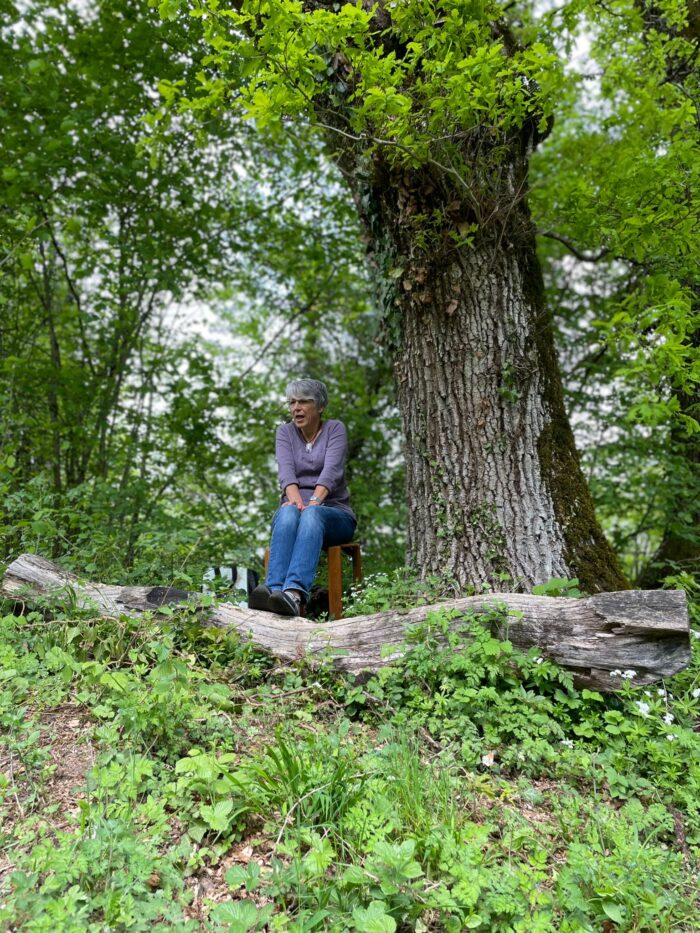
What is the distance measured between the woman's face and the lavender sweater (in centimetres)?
9

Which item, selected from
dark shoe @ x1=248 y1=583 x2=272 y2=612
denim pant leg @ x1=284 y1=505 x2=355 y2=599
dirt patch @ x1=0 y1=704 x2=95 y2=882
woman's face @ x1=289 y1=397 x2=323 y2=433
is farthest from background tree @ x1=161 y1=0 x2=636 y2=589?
dirt patch @ x1=0 y1=704 x2=95 y2=882

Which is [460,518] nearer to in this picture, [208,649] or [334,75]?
[208,649]

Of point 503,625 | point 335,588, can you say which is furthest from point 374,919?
point 335,588

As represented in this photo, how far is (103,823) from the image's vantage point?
2.03 m

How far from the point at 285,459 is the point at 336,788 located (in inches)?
102

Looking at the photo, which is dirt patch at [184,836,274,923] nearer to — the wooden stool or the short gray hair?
the wooden stool

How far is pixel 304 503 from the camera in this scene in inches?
175

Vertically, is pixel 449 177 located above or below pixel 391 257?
above

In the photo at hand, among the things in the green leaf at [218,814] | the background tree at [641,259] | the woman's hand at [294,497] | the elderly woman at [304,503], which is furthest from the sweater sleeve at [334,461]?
the green leaf at [218,814]

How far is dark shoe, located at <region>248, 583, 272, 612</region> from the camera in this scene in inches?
147

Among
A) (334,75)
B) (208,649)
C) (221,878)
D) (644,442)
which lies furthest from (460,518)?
(644,442)

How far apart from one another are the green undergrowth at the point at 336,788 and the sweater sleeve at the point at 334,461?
1354mm

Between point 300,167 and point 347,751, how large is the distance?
22.1ft

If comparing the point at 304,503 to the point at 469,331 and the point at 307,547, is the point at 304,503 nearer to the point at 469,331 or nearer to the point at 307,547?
the point at 307,547
